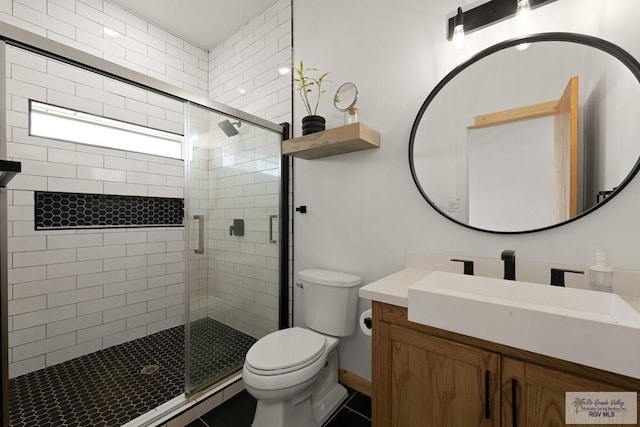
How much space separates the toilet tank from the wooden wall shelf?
0.80 m

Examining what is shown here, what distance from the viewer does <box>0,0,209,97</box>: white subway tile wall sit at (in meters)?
1.89

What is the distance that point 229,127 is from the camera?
6.26 ft

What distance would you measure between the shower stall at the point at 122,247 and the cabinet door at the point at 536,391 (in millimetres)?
1573

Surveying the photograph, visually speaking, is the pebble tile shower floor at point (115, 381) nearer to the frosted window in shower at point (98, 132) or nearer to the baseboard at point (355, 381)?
the baseboard at point (355, 381)

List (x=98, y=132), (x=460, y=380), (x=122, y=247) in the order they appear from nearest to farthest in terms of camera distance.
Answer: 1. (x=460, y=380)
2. (x=98, y=132)
3. (x=122, y=247)

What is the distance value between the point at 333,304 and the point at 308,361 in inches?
14.9

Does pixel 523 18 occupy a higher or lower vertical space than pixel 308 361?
higher

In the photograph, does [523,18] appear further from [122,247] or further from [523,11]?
[122,247]

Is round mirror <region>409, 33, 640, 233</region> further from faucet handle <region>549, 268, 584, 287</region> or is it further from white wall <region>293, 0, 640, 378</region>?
faucet handle <region>549, 268, 584, 287</region>

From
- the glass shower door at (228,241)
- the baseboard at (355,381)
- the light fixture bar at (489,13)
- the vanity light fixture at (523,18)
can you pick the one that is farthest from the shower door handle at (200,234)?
the vanity light fixture at (523,18)

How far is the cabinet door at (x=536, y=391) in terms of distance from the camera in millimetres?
767

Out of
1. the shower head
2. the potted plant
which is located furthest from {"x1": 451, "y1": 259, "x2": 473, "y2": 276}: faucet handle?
the shower head

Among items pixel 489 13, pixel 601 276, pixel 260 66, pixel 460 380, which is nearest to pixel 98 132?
pixel 260 66

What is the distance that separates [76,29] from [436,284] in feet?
9.95
